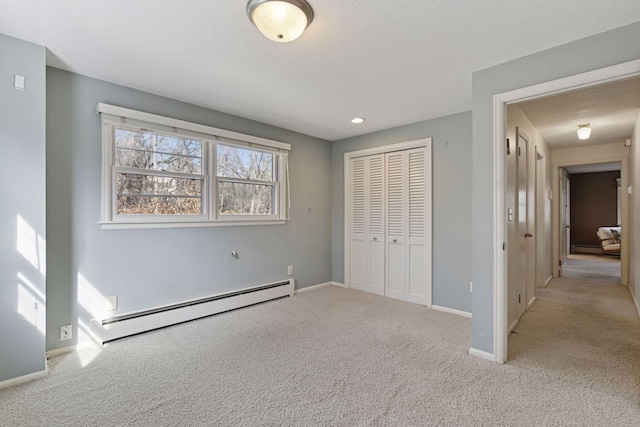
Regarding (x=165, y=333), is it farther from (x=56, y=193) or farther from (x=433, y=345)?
(x=433, y=345)

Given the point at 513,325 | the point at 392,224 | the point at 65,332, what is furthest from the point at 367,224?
the point at 65,332

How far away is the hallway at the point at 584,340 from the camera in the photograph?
2.19 meters

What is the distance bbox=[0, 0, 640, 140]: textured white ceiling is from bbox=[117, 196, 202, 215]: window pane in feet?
3.51

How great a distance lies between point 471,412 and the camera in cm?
184

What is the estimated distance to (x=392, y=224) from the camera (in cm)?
433

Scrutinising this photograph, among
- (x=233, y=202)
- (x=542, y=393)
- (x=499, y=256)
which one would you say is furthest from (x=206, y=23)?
(x=542, y=393)

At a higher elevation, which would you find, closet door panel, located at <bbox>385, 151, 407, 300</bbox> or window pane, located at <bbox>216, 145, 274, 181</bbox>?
window pane, located at <bbox>216, 145, 274, 181</bbox>

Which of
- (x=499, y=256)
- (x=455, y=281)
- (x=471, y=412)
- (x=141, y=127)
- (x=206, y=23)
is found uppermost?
(x=206, y=23)

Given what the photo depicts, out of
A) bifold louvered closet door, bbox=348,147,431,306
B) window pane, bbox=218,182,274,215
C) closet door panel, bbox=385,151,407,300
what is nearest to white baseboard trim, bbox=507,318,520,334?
bifold louvered closet door, bbox=348,147,431,306

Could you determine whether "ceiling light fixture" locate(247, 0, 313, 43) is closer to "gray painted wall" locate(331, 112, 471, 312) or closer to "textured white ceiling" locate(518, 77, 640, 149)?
"textured white ceiling" locate(518, 77, 640, 149)

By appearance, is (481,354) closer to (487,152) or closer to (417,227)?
(487,152)

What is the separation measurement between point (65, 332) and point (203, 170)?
75.4 inches

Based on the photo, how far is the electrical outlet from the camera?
102 inches

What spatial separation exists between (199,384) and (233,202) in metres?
2.14
